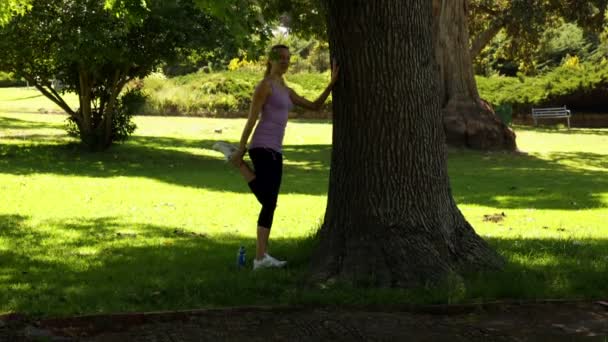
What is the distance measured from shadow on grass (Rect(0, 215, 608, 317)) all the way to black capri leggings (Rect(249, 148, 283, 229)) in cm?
55

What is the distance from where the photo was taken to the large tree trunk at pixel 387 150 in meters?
6.28

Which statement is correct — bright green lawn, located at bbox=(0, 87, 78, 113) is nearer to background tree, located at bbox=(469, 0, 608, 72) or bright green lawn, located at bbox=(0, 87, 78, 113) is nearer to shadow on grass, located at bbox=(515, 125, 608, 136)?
background tree, located at bbox=(469, 0, 608, 72)

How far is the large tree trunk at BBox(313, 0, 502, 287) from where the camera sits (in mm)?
6277

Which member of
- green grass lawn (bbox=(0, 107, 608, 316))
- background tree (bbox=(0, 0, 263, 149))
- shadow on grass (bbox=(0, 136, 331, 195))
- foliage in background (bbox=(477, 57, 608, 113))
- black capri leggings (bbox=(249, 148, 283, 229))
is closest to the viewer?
green grass lawn (bbox=(0, 107, 608, 316))

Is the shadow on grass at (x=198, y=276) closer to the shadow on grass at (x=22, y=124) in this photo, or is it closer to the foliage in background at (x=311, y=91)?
the shadow on grass at (x=22, y=124)

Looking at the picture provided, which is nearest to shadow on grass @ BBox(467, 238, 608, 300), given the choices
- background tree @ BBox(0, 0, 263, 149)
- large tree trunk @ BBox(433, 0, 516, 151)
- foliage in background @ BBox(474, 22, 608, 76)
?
background tree @ BBox(0, 0, 263, 149)

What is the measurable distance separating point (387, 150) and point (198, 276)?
1.83 meters

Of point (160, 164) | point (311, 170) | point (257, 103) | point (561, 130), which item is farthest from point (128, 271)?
point (561, 130)

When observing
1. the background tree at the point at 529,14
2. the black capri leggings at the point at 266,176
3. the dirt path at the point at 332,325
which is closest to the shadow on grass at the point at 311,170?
the background tree at the point at 529,14

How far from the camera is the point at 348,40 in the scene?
20.9 feet

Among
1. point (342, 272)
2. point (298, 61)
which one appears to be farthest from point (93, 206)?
point (298, 61)

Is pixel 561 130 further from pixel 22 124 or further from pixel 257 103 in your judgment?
pixel 257 103

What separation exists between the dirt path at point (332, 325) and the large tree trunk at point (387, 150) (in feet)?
2.19

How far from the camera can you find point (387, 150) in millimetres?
6328
